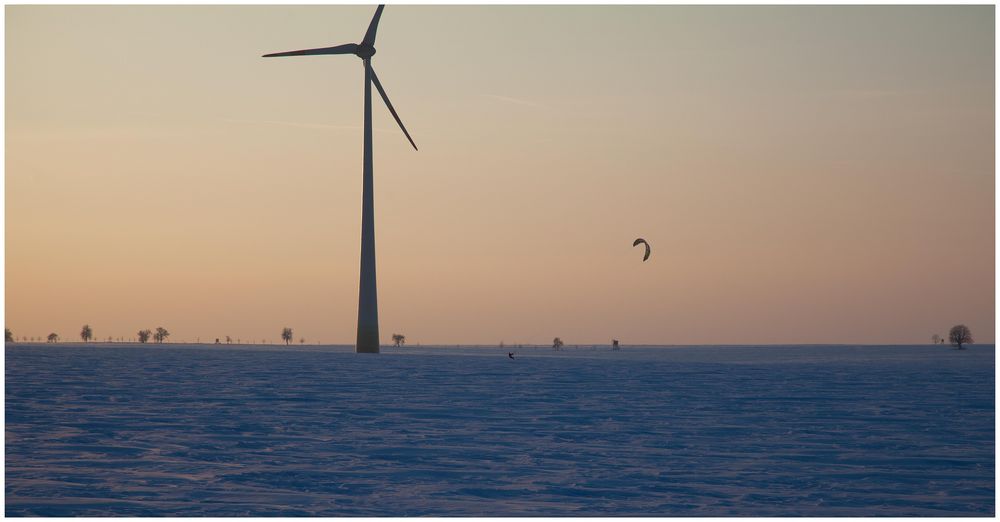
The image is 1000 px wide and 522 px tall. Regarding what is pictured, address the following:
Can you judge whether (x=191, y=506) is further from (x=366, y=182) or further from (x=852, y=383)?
(x=366, y=182)

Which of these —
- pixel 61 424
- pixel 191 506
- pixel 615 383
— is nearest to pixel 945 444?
pixel 191 506

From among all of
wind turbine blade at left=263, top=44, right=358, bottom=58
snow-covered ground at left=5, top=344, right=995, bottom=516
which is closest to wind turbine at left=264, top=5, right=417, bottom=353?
wind turbine blade at left=263, top=44, right=358, bottom=58

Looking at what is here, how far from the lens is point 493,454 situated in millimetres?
36469

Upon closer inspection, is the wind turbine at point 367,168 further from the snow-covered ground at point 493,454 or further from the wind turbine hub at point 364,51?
the snow-covered ground at point 493,454

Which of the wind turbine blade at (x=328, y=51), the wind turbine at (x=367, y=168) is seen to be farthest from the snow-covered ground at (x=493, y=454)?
the wind turbine blade at (x=328, y=51)

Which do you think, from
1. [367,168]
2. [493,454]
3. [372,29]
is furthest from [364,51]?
[493,454]

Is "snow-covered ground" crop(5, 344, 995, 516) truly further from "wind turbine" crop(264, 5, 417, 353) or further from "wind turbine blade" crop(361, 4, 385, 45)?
"wind turbine blade" crop(361, 4, 385, 45)

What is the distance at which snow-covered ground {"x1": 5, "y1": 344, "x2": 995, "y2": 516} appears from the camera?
92.1 ft

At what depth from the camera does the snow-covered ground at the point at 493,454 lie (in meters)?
28.1

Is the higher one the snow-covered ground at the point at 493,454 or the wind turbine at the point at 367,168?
the wind turbine at the point at 367,168

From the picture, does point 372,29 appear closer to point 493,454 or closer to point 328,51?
point 328,51

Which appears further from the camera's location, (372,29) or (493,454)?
(372,29)

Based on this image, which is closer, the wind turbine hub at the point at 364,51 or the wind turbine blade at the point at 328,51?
the wind turbine blade at the point at 328,51

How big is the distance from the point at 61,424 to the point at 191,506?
69.5 ft
